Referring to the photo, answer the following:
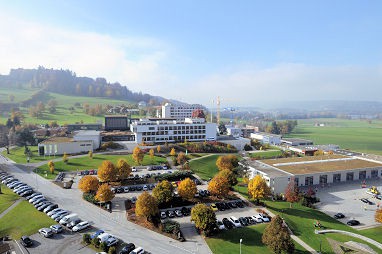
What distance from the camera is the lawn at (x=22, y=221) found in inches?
1215

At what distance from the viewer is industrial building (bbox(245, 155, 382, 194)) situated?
4846 cm

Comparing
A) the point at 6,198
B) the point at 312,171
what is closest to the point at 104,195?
the point at 6,198

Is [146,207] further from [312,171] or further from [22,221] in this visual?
[312,171]

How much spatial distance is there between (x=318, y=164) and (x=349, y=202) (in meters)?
14.7

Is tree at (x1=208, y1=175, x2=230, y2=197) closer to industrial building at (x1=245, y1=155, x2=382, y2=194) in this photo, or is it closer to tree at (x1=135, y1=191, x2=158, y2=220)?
tree at (x1=135, y1=191, x2=158, y2=220)

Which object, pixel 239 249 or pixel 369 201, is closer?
pixel 239 249

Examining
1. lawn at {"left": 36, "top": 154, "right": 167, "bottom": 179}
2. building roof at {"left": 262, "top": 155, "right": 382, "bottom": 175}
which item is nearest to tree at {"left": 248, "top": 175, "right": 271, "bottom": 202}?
building roof at {"left": 262, "top": 155, "right": 382, "bottom": 175}

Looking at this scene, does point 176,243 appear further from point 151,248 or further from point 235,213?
point 235,213

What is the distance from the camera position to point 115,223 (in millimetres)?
33375

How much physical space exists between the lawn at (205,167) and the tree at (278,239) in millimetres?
26632

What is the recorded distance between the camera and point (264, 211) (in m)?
38.4

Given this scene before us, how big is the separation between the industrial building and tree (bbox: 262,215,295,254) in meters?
20.0

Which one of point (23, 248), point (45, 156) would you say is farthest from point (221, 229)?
point (45, 156)

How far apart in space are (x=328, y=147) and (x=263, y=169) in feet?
174
